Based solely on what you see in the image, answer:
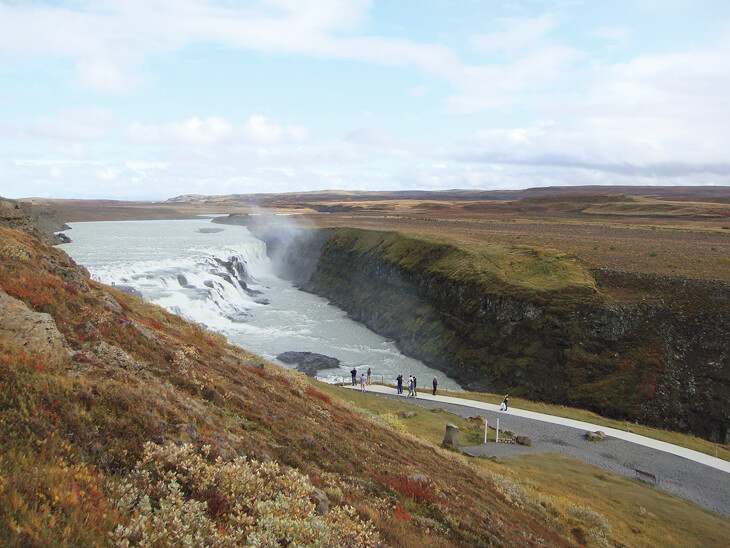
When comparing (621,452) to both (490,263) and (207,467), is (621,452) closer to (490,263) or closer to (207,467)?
(207,467)

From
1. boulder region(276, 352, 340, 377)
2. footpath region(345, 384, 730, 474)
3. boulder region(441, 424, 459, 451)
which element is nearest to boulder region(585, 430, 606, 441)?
footpath region(345, 384, 730, 474)

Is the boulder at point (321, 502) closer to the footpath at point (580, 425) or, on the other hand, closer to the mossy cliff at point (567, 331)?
the footpath at point (580, 425)

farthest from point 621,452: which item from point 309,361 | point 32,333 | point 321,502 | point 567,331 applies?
point 32,333

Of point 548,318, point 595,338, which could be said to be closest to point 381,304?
point 548,318

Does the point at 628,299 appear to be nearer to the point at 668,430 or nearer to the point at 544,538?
the point at 668,430

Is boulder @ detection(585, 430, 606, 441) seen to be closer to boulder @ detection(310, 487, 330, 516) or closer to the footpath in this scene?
the footpath

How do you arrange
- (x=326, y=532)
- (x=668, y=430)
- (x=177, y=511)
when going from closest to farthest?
(x=177, y=511) < (x=326, y=532) < (x=668, y=430)

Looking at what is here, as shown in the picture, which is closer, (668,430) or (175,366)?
(175,366)

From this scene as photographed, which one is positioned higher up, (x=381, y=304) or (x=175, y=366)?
(x=175, y=366)
